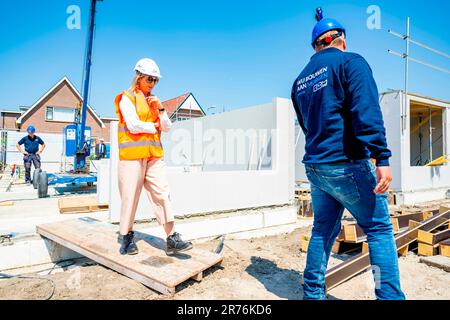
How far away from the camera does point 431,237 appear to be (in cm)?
340

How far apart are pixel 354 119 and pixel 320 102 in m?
0.26

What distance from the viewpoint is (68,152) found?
357 inches

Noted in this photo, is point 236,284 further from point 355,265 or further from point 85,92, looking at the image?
point 85,92

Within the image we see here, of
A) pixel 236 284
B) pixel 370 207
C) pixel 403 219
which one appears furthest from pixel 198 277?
pixel 403 219

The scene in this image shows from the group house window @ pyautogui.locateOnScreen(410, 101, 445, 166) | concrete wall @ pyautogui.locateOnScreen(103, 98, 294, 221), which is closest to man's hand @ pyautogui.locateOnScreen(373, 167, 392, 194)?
concrete wall @ pyautogui.locateOnScreen(103, 98, 294, 221)

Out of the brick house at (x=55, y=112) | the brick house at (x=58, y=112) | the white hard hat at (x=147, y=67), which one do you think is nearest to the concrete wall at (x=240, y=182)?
the white hard hat at (x=147, y=67)

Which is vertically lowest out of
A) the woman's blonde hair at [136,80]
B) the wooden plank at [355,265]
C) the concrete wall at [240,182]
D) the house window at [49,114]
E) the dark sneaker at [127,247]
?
the wooden plank at [355,265]

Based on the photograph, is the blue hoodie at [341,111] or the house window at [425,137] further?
the house window at [425,137]

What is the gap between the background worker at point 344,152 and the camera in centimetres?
172

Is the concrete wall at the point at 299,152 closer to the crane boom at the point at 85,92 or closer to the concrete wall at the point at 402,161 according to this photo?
the concrete wall at the point at 402,161

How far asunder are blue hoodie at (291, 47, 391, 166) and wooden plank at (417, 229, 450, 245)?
7.92ft

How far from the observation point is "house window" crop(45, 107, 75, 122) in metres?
24.8

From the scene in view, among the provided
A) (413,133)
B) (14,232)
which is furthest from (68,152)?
(413,133)

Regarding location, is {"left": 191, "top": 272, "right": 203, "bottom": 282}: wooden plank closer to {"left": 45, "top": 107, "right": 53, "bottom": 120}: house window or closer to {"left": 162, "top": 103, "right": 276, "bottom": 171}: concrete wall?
{"left": 162, "top": 103, "right": 276, "bottom": 171}: concrete wall
